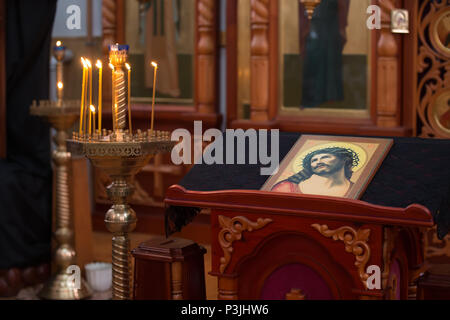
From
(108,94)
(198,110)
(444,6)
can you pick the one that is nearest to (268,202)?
(444,6)

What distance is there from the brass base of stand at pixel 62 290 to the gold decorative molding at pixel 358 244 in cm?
241

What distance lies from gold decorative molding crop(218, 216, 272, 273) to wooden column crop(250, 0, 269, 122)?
303cm

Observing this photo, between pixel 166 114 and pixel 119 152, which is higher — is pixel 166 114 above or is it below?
above

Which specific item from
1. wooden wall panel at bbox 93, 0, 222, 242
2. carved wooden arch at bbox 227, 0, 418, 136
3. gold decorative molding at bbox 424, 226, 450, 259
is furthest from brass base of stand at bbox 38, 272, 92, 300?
gold decorative molding at bbox 424, 226, 450, 259

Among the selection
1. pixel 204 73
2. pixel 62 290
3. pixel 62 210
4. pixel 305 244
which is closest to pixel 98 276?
pixel 62 290

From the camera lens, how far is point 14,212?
477cm

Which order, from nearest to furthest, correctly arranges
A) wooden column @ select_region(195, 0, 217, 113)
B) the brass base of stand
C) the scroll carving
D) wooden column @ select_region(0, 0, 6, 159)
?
the brass base of stand < wooden column @ select_region(0, 0, 6, 159) < the scroll carving < wooden column @ select_region(195, 0, 217, 113)

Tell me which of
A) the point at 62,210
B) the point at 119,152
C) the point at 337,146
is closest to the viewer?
the point at 119,152

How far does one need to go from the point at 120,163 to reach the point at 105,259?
2.85 m

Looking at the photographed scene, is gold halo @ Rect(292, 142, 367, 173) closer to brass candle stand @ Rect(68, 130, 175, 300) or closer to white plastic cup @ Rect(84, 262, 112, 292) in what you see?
brass candle stand @ Rect(68, 130, 175, 300)

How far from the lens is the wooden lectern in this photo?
2637mm

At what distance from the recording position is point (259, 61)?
5.84 metres

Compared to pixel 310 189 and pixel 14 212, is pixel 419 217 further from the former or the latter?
pixel 14 212

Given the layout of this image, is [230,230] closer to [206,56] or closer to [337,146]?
[337,146]
